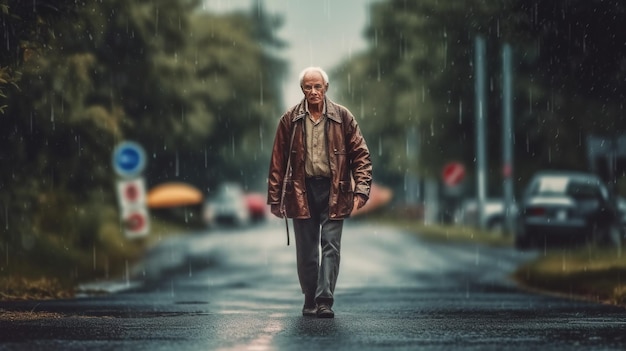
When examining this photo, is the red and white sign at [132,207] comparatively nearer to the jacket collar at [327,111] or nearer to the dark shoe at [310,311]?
the dark shoe at [310,311]

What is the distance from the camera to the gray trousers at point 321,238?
10.1m

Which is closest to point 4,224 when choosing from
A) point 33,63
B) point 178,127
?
point 33,63

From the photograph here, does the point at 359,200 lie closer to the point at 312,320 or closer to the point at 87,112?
the point at 312,320

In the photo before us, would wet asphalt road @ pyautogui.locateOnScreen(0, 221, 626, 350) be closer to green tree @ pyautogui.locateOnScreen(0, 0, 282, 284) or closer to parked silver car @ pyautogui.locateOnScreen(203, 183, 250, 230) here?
green tree @ pyautogui.locateOnScreen(0, 0, 282, 284)

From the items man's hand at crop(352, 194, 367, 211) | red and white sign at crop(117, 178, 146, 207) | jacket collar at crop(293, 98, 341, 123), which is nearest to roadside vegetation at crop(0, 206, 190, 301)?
red and white sign at crop(117, 178, 146, 207)

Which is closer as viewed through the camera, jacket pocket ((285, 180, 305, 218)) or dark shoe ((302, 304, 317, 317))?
jacket pocket ((285, 180, 305, 218))

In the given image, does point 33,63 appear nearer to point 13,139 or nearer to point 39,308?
point 13,139

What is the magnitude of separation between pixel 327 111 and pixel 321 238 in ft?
2.95

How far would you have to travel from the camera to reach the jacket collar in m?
10.0

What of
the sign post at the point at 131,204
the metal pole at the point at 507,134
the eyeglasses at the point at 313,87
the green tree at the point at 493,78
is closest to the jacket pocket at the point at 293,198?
the eyeglasses at the point at 313,87

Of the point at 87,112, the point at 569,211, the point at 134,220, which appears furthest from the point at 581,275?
the point at 569,211

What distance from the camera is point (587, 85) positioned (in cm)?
1569

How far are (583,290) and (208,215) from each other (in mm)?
45776

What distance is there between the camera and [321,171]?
1003cm
